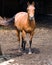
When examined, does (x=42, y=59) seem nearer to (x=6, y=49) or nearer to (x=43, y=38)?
(x=6, y=49)

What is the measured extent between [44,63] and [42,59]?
→ 489mm

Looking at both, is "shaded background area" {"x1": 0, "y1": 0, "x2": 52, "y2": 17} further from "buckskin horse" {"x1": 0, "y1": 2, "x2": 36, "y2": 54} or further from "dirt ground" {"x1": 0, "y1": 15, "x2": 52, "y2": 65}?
"buckskin horse" {"x1": 0, "y1": 2, "x2": 36, "y2": 54}

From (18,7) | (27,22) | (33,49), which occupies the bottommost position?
(18,7)

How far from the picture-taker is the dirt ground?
825cm

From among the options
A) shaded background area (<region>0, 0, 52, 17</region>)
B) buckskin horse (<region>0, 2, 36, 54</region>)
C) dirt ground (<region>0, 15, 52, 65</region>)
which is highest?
buckskin horse (<region>0, 2, 36, 54</region>)

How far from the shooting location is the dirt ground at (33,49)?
8250mm

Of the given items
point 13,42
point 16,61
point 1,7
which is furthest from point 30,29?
point 1,7

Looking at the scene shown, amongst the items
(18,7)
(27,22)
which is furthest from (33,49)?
(18,7)

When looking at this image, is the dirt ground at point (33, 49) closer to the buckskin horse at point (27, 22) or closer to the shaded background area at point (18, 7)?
the buckskin horse at point (27, 22)

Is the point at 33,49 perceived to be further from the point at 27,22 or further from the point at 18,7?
the point at 18,7

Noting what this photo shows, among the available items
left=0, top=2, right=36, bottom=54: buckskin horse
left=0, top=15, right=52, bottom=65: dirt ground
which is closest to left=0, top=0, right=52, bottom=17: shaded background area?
left=0, top=15, right=52, bottom=65: dirt ground

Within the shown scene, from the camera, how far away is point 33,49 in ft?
33.0

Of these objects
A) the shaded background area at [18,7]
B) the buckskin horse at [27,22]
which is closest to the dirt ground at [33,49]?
the buckskin horse at [27,22]

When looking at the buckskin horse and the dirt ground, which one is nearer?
the dirt ground
